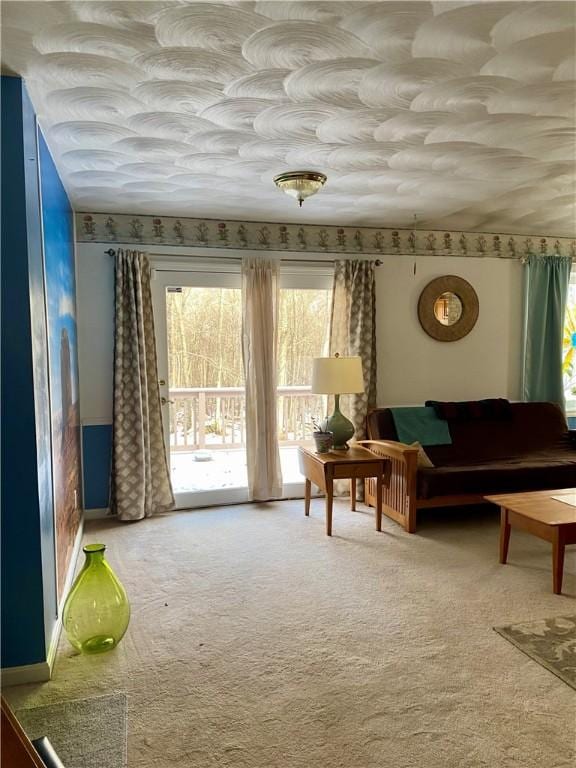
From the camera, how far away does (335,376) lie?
13.6 ft

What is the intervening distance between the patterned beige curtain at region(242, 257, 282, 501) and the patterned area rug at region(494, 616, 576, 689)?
2.45 m

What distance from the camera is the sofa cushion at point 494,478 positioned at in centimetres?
401

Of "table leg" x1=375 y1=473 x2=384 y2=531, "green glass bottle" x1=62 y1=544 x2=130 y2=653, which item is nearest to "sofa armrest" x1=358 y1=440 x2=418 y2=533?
"table leg" x1=375 y1=473 x2=384 y2=531

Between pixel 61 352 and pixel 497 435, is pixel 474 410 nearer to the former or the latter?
pixel 497 435

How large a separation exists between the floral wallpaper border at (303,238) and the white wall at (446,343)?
0.30 feet

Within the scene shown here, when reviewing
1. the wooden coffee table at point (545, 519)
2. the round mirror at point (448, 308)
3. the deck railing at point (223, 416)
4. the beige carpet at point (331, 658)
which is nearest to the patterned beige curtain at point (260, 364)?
the deck railing at point (223, 416)

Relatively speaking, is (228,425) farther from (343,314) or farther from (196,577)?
(196,577)

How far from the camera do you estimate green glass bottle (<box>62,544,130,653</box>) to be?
2.48 m

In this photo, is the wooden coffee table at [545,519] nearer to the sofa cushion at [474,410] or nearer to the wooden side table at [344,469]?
the wooden side table at [344,469]

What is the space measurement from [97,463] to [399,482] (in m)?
2.35

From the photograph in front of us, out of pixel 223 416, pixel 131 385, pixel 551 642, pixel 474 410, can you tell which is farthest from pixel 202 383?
pixel 551 642

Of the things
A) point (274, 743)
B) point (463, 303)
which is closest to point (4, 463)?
point (274, 743)

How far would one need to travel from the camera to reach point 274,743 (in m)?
1.93

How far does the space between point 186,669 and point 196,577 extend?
0.93 m
